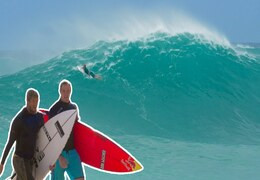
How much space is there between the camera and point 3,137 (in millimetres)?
9320

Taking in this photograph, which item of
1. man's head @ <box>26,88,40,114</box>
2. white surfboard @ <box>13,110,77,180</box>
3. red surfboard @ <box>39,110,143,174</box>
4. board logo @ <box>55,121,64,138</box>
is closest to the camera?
man's head @ <box>26,88,40,114</box>

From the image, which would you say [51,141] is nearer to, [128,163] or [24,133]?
[24,133]

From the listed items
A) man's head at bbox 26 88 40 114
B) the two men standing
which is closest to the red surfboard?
the two men standing

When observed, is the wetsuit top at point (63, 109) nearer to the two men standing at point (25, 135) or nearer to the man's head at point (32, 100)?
the two men standing at point (25, 135)

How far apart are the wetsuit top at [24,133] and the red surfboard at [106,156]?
76 cm

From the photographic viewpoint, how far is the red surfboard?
164 inches

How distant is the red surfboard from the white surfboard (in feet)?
1.08

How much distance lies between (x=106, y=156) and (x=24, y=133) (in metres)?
1.10

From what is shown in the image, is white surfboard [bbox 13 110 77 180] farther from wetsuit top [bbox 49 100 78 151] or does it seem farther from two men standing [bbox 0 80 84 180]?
two men standing [bbox 0 80 84 180]

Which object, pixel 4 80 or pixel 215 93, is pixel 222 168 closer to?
pixel 215 93

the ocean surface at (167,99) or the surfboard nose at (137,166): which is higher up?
the ocean surface at (167,99)

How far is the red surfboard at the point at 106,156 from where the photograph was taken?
13.7 feet

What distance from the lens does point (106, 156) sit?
4.26 m

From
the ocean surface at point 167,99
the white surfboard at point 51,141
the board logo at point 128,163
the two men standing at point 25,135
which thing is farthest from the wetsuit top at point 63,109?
the ocean surface at point 167,99
